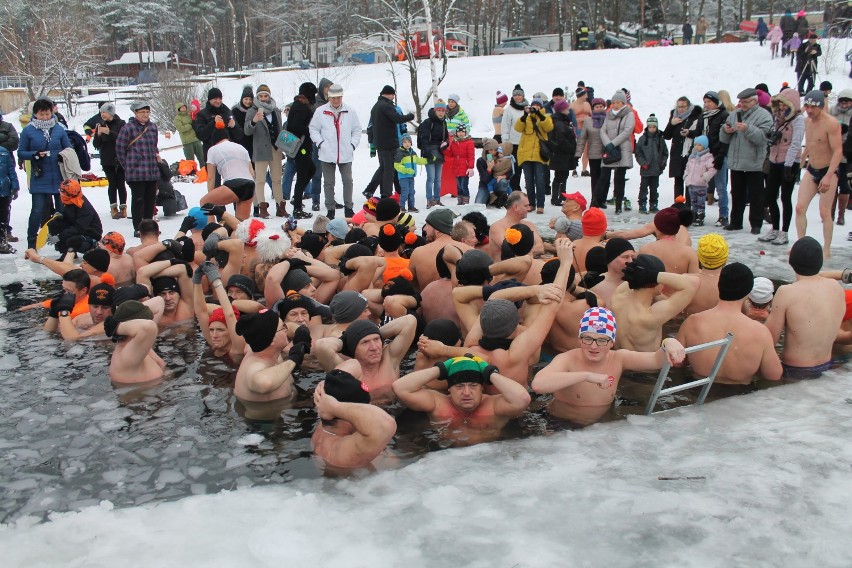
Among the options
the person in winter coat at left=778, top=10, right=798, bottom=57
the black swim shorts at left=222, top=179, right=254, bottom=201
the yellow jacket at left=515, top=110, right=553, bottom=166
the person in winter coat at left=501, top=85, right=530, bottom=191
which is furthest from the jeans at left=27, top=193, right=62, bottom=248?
the person in winter coat at left=778, top=10, right=798, bottom=57

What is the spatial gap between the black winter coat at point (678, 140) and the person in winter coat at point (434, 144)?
3.67m

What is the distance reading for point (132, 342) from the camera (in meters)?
5.89

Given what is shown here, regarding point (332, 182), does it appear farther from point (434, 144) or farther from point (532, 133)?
point (532, 133)

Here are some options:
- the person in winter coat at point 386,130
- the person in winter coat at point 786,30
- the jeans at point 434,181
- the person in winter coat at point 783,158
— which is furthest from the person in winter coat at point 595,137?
the person in winter coat at point 786,30

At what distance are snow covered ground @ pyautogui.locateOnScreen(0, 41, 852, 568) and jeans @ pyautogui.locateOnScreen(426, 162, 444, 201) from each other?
8427 millimetres

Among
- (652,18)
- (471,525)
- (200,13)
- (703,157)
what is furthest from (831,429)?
(200,13)

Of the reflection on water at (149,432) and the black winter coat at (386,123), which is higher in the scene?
the black winter coat at (386,123)

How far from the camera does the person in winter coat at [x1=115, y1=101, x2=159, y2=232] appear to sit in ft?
34.7

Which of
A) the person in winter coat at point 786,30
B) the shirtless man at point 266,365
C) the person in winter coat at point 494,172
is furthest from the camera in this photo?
the person in winter coat at point 786,30

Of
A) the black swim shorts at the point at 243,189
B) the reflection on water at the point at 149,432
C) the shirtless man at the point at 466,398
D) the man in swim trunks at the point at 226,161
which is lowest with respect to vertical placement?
the reflection on water at the point at 149,432

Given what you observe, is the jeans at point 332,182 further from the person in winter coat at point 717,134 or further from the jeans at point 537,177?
the person in winter coat at point 717,134

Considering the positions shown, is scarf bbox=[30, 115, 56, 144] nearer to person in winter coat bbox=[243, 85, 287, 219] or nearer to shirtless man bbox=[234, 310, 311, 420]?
person in winter coat bbox=[243, 85, 287, 219]

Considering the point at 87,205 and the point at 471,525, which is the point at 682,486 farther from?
the point at 87,205

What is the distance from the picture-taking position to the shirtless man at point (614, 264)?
6.21 m
